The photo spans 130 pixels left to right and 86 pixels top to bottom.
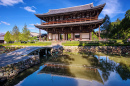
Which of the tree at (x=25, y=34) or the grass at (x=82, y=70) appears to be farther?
the tree at (x=25, y=34)

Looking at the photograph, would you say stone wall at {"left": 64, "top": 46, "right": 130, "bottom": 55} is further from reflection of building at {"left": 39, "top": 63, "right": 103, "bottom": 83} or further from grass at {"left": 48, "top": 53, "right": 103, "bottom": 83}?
reflection of building at {"left": 39, "top": 63, "right": 103, "bottom": 83}

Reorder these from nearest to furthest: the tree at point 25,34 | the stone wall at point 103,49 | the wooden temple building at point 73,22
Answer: the stone wall at point 103,49
the wooden temple building at point 73,22
the tree at point 25,34

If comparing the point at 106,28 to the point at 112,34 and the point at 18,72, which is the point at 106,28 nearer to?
the point at 112,34

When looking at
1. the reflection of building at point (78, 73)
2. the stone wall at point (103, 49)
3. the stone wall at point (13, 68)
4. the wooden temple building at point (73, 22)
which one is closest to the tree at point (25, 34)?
the wooden temple building at point (73, 22)

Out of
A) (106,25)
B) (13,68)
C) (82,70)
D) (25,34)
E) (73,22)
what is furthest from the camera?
(106,25)

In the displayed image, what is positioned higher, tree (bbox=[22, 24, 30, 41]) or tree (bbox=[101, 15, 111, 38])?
tree (bbox=[101, 15, 111, 38])

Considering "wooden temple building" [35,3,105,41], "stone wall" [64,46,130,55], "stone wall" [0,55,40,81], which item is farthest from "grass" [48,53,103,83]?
"wooden temple building" [35,3,105,41]

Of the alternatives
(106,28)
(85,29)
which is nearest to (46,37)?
(85,29)

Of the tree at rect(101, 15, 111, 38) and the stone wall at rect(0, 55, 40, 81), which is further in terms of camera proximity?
the tree at rect(101, 15, 111, 38)

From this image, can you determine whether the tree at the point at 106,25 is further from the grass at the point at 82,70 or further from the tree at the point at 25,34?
the tree at the point at 25,34

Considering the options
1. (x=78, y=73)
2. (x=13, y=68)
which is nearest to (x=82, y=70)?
(x=78, y=73)

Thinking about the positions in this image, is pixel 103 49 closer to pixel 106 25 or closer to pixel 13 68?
pixel 13 68

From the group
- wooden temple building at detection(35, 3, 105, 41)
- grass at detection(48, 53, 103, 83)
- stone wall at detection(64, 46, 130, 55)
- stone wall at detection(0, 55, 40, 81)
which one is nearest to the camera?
stone wall at detection(0, 55, 40, 81)

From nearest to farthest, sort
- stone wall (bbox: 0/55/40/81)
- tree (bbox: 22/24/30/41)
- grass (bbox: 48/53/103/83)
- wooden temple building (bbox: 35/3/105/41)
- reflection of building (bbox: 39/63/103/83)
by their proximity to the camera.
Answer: stone wall (bbox: 0/55/40/81) < reflection of building (bbox: 39/63/103/83) < grass (bbox: 48/53/103/83) < wooden temple building (bbox: 35/3/105/41) < tree (bbox: 22/24/30/41)
